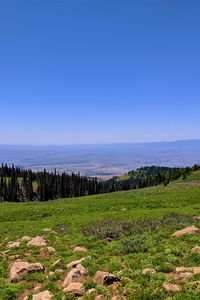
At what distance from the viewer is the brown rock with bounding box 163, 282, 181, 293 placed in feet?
37.5

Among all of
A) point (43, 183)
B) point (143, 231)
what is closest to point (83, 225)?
point (143, 231)

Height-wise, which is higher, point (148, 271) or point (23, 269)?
point (148, 271)

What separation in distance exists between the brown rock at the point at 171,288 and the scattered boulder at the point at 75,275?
3.57 m

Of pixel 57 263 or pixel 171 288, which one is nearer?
pixel 171 288

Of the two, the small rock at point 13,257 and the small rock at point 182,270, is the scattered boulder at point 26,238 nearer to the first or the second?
the small rock at point 13,257

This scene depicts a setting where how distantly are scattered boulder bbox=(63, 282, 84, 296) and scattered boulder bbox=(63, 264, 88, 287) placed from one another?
0.40 m

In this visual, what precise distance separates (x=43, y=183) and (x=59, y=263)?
Result: 11731 cm

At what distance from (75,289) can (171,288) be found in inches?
145

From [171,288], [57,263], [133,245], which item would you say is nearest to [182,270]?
[171,288]

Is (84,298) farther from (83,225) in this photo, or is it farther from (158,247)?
(83,225)

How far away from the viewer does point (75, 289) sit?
12.2 meters

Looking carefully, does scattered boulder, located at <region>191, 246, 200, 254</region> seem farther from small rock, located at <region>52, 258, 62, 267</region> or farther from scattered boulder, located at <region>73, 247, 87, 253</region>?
small rock, located at <region>52, 258, 62, 267</region>

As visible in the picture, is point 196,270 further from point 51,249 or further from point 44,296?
point 51,249

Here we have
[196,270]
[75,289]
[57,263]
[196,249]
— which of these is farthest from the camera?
[196,249]
